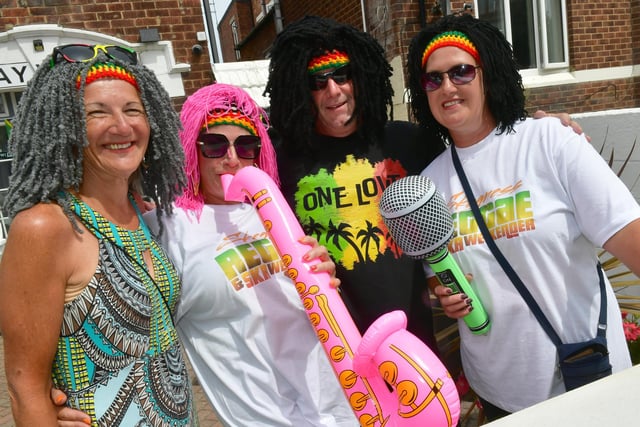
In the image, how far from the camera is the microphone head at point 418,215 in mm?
1515

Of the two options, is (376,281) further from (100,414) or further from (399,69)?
(399,69)

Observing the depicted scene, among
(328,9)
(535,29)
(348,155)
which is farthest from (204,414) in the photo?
(535,29)

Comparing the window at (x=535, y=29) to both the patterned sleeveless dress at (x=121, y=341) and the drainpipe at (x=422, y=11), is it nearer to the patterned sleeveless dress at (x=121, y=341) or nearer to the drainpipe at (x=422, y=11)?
the drainpipe at (x=422, y=11)

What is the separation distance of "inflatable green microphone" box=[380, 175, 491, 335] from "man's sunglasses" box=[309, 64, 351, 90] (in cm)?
76

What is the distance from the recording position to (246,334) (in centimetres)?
161

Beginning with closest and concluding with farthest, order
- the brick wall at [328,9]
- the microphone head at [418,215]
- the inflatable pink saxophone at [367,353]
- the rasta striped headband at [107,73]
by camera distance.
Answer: the inflatable pink saxophone at [367,353], the rasta striped headband at [107,73], the microphone head at [418,215], the brick wall at [328,9]

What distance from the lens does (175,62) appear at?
627 centimetres

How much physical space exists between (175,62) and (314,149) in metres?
4.80

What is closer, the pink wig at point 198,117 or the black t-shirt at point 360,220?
the pink wig at point 198,117

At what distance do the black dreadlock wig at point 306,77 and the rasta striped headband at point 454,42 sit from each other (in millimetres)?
370

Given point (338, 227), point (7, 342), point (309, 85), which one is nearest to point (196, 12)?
point (309, 85)

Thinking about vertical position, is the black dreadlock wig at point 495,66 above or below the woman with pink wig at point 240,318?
above

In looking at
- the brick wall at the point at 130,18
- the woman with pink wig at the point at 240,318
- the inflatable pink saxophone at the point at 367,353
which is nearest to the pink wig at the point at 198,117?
the woman with pink wig at the point at 240,318

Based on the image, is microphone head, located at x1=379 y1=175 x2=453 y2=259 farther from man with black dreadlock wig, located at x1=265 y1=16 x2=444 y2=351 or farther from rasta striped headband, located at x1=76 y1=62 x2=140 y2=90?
rasta striped headband, located at x1=76 y1=62 x2=140 y2=90
